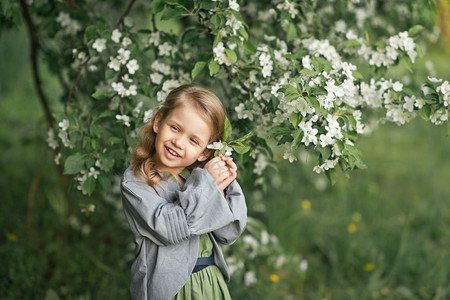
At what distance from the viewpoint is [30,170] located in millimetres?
4633

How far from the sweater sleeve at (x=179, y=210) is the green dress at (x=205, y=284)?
18 cm

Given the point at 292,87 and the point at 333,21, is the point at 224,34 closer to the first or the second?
the point at 292,87

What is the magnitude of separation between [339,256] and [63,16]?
236 cm

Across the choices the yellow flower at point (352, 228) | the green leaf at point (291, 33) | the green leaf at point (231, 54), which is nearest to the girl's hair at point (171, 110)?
the green leaf at point (231, 54)

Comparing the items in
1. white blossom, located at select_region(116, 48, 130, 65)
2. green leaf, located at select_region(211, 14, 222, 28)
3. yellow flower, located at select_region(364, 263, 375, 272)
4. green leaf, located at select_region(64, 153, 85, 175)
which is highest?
green leaf, located at select_region(211, 14, 222, 28)

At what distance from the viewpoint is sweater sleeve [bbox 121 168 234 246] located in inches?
68.3

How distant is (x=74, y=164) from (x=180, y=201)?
665mm

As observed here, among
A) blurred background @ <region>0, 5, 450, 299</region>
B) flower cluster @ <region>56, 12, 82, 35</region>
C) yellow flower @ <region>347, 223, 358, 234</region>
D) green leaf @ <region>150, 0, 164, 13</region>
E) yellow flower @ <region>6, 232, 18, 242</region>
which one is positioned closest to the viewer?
green leaf @ <region>150, 0, 164, 13</region>

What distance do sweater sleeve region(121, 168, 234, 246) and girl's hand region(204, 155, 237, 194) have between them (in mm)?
35

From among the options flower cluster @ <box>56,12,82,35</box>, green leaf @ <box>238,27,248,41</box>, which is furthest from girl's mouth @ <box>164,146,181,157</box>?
flower cluster @ <box>56,12,82,35</box>

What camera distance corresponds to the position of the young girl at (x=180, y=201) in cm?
176

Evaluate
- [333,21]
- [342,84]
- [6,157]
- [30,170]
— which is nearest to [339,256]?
[333,21]

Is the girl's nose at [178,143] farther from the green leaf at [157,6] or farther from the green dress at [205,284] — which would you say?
the green leaf at [157,6]

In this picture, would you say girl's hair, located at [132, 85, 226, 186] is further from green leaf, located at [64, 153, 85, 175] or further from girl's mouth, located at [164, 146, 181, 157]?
green leaf, located at [64, 153, 85, 175]
